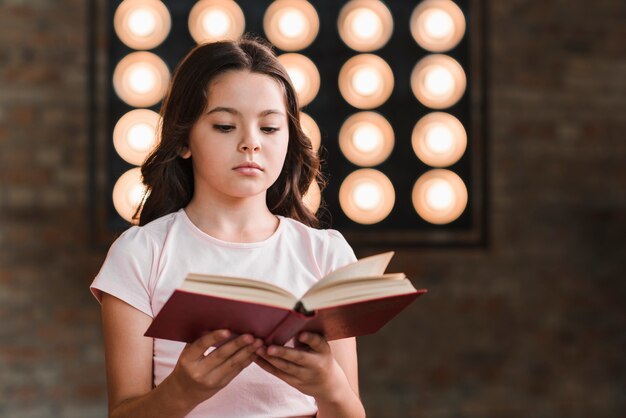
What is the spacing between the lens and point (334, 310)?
1197 millimetres

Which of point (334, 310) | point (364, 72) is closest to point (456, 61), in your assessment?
point (364, 72)

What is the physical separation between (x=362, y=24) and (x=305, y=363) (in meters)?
2.63

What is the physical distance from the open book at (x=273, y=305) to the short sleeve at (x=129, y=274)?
198 mm

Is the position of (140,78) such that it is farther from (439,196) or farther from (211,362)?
(211,362)

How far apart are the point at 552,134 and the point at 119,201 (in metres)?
1.90

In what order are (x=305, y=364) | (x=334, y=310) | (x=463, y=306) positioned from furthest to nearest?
1. (x=463, y=306)
2. (x=305, y=364)
3. (x=334, y=310)

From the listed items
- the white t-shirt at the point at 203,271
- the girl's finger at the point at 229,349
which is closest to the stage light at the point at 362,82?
the white t-shirt at the point at 203,271

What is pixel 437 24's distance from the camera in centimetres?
379

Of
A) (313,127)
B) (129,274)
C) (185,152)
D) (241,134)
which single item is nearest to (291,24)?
(313,127)

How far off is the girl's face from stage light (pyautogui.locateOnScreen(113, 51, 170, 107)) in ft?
6.99

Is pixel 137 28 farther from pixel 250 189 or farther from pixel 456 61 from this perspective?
pixel 250 189

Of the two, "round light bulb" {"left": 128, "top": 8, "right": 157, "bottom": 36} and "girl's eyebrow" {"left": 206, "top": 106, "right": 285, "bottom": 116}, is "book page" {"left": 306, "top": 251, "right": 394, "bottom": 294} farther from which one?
"round light bulb" {"left": 128, "top": 8, "right": 157, "bottom": 36}

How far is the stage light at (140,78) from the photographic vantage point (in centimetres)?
359

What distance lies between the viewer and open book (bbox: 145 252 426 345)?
3.80ft
